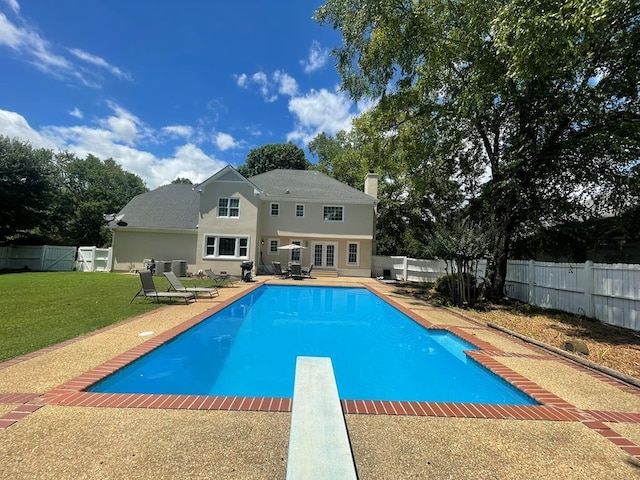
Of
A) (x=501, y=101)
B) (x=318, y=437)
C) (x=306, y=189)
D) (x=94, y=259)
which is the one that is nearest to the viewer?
(x=318, y=437)

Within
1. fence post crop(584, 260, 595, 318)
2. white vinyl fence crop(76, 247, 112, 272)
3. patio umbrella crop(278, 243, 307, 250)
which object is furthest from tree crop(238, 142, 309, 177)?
fence post crop(584, 260, 595, 318)

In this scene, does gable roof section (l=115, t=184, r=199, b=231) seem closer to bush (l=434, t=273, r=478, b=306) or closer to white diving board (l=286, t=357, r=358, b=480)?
bush (l=434, t=273, r=478, b=306)

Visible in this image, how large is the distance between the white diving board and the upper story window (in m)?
19.4

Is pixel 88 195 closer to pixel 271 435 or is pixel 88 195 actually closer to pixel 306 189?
pixel 306 189

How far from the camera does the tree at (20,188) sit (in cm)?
2409

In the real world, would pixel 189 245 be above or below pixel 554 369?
above

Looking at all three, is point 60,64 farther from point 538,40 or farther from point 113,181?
point 113,181

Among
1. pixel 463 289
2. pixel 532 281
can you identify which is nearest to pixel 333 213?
pixel 463 289

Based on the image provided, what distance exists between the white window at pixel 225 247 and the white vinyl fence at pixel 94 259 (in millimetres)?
7146

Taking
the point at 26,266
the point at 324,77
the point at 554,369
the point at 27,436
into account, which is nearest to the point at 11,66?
the point at 324,77

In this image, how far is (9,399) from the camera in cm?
376

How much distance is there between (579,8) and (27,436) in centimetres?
1023

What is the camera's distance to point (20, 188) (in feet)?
81.1

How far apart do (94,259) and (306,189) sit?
52.0 feet
